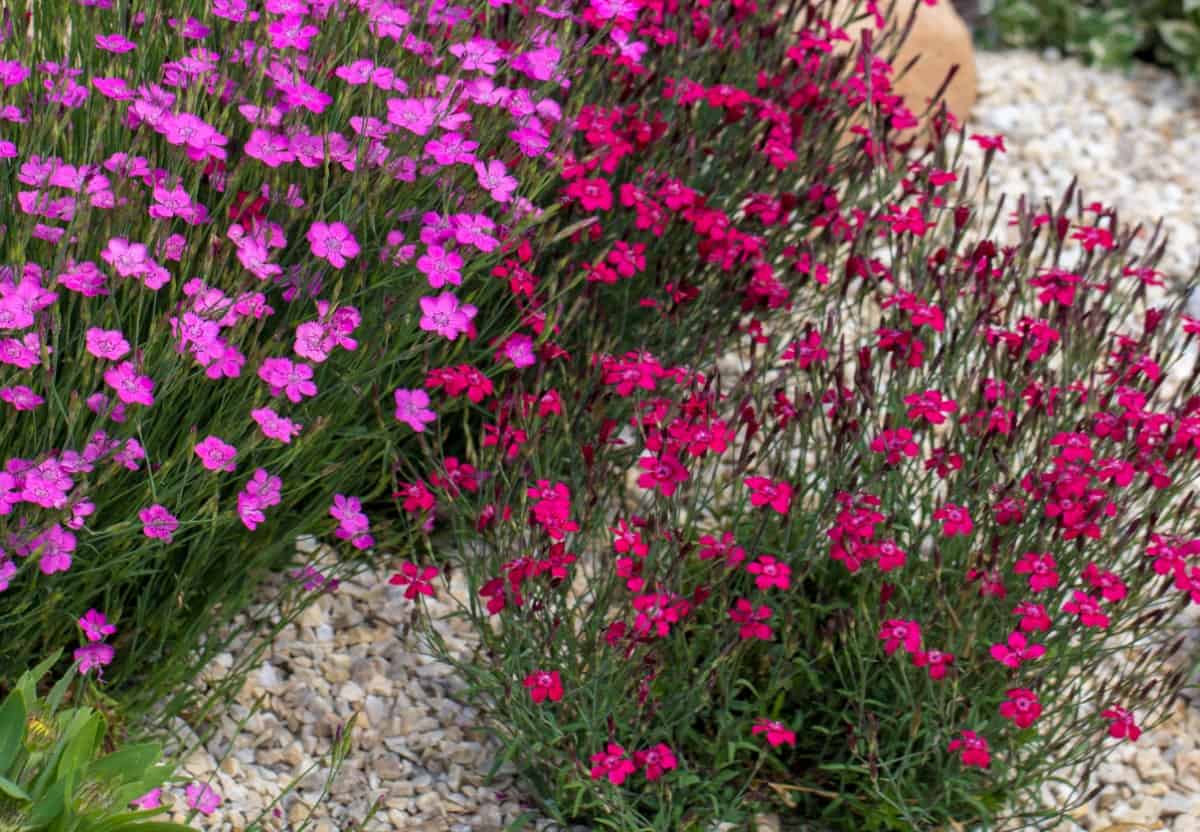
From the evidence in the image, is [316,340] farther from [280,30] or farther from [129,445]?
[280,30]

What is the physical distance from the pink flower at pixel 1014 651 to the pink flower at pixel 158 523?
143 centimetres

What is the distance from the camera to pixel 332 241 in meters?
2.52

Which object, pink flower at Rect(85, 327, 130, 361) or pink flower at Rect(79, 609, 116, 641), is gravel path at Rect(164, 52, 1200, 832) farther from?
pink flower at Rect(85, 327, 130, 361)

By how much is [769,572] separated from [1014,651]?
18.0 inches

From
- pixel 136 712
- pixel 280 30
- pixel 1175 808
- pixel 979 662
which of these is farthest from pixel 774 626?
pixel 280 30

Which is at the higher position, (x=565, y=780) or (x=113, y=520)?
(x=113, y=520)

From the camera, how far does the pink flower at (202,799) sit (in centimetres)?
249

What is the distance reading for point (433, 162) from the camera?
275 cm

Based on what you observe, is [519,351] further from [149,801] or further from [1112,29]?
[1112,29]

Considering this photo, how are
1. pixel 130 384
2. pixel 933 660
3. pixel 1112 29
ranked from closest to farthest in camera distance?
pixel 130 384 → pixel 933 660 → pixel 1112 29

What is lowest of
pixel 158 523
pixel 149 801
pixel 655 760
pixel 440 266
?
pixel 149 801

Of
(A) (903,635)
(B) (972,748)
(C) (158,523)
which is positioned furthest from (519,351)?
(B) (972,748)

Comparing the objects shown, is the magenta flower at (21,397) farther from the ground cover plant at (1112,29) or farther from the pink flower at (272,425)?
the ground cover plant at (1112,29)

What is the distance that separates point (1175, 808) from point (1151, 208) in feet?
9.71
